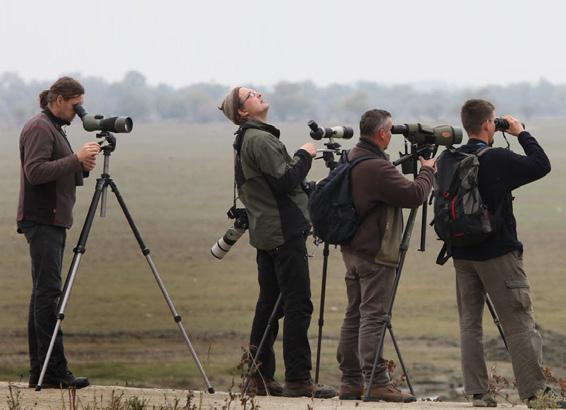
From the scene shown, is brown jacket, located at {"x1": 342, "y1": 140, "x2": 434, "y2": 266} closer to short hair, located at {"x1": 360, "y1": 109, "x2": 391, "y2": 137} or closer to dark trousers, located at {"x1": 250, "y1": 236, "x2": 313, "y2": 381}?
short hair, located at {"x1": 360, "y1": 109, "x2": 391, "y2": 137}

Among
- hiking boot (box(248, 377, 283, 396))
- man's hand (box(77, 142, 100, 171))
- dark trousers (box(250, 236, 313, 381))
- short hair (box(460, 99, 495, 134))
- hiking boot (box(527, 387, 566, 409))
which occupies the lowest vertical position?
hiking boot (box(248, 377, 283, 396))

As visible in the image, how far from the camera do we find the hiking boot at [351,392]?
8.55 metres

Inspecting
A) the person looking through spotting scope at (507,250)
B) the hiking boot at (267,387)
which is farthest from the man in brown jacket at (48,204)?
the person looking through spotting scope at (507,250)

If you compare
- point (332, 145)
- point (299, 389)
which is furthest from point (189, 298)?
point (299, 389)

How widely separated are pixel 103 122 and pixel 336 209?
5.07ft

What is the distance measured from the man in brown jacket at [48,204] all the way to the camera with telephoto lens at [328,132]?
4.65 feet

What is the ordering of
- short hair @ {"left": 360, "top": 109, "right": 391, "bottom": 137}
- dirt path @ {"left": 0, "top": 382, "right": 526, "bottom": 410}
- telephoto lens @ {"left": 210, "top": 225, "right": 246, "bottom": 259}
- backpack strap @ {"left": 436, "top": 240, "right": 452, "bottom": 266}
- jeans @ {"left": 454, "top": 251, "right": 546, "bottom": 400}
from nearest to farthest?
dirt path @ {"left": 0, "top": 382, "right": 526, "bottom": 410} < jeans @ {"left": 454, "top": 251, "right": 546, "bottom": 400} < backpack strap @ {"left": 436, "top": 240, "right": 452, "bottom": 266} < short hair @ {"left": 360, "top": 109, "right": 391, "bottom": 137} < telephoto lens @ {"left": 210, "top": 225, "right": 246, "bottom": 259}

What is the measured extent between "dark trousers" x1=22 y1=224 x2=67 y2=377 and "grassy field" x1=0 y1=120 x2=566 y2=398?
1.00 meters

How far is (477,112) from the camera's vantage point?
7863 mm

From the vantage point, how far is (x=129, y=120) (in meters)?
8.40

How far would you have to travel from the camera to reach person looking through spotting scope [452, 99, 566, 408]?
7.75m

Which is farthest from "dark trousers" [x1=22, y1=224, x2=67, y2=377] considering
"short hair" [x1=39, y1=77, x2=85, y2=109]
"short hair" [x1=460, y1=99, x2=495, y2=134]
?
"short hair" [x1=460, y1=99, x2=495, y2=134]

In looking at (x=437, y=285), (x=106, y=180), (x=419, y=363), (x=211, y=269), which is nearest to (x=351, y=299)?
(x=106, y=180)

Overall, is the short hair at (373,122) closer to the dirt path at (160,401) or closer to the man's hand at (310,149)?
the man's hand at (310,149)
